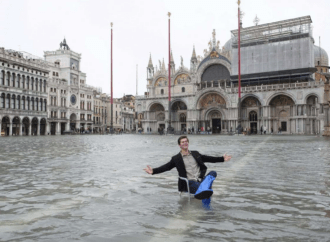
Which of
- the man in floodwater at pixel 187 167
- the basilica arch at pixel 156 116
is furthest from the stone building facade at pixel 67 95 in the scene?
the man in floodwater at pixel 187 167

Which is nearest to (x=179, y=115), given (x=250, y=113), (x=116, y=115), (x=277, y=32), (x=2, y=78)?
(x=250, y=113)

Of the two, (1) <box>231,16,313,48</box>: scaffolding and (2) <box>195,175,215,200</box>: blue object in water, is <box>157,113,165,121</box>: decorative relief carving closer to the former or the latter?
(1) <box>231,16,313,48</box>: scaffolding

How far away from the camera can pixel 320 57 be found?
72.6 meters

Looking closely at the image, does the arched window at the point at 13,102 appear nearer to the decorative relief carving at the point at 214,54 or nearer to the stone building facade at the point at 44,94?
the stone building facade at the point at 44,94

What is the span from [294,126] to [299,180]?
159 feet

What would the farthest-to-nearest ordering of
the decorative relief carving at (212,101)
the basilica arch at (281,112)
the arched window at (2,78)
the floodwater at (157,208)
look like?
the decorative relief carving at (212,101)
the basilica arch at (281,112)
the arched window at (2,78)
the floodwater at (157,208)

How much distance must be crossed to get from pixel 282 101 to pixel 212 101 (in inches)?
510

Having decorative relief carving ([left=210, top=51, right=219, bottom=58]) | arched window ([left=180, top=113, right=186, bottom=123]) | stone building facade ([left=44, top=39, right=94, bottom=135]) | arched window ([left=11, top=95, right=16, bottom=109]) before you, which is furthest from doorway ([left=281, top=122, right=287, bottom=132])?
arched window ([left=11, top=95, right=16, bottom=109])

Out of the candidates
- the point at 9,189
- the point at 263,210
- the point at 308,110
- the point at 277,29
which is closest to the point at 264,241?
the point at 263,210

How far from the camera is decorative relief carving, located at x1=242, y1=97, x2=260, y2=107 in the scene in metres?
57.7

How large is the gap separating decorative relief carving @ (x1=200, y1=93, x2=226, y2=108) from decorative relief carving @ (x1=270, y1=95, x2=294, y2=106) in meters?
9.26

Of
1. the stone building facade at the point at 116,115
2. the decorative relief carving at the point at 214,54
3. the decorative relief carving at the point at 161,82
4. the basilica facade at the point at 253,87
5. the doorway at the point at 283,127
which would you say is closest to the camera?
the basilica facade at the point at 253,87

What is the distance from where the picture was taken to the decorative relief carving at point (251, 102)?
57731 mm

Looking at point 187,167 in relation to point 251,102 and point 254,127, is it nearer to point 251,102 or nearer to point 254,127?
point 251,102
